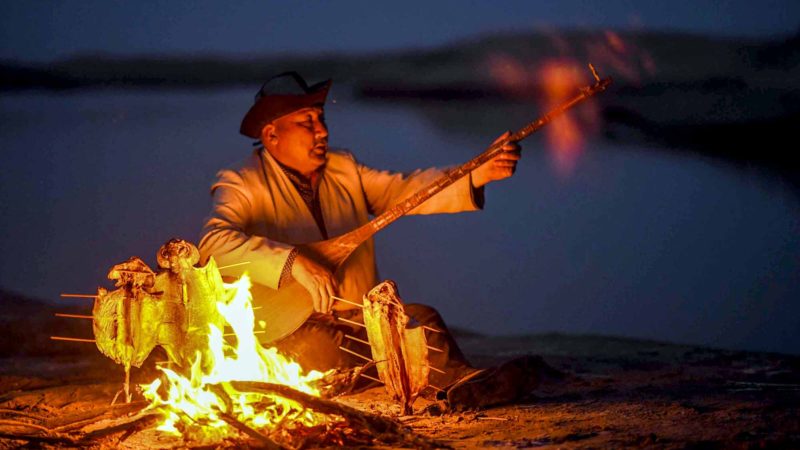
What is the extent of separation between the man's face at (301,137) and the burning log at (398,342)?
1381mm

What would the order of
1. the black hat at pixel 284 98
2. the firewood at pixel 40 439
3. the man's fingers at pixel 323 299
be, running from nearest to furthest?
the firewood at pixel 40 439, the man's fingers at pixel 323 299, the black hat at pixel 284 98

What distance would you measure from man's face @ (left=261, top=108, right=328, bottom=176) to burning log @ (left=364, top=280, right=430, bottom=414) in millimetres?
1381

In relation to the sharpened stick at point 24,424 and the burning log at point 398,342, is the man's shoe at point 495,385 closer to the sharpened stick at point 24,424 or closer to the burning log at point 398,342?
the burning log at point 398,342

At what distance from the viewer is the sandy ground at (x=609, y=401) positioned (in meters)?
3.52

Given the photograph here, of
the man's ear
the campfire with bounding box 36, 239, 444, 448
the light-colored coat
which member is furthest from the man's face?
the campfire with bounding box 36, 239, 444, 448

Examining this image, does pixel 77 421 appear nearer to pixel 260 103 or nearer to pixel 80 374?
pixel 260 103

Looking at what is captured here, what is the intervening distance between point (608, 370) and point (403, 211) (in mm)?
2118

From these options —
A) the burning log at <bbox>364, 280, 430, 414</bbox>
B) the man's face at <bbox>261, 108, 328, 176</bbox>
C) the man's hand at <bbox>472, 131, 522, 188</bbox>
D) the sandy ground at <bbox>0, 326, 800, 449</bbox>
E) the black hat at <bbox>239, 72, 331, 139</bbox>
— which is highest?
the black hat at <bbox>239, 72, 331, 139</bbox>

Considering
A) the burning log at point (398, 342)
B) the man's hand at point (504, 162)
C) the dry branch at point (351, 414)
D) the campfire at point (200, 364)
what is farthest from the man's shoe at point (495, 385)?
the man's hand at point (504, 162)

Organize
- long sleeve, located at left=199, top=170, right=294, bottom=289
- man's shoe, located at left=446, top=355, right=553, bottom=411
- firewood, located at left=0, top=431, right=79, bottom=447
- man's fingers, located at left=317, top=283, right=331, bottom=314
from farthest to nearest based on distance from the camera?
long sleeve, located at left=199, top=170, right=294, bottom=289 → man's fingers, located at left=317, top=283, right=331, bottom=314 → man's shoe, located at left=446, top=355, right=553, bottom=411 → firewood, located at left=0, top=431, right=79, bottom=447

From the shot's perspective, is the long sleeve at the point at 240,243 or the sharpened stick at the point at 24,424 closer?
the sharpened stick at the point at 24,424

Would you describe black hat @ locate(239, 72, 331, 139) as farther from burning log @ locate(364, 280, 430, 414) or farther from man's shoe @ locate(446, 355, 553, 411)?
man's shoe @ locate(446, 355, 553, 411)

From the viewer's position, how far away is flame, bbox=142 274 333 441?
3752 millimetres

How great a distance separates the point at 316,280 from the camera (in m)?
4.66
